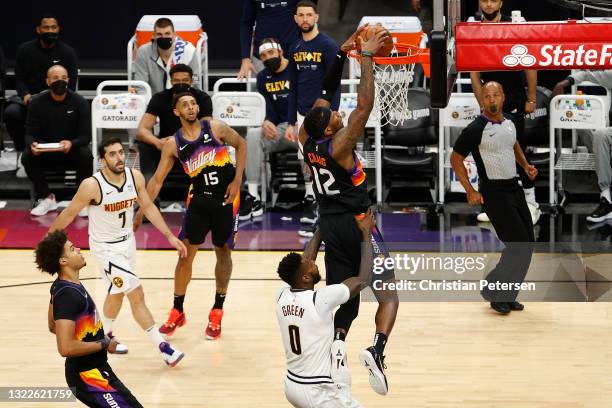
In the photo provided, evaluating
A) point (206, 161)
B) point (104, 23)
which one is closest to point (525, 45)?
point (206, 161)

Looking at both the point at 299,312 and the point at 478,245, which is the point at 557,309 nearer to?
the point at 478,245

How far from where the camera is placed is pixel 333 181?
9.11 m

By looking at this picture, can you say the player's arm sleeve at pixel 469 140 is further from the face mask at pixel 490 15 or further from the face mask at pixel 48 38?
the face mask at pixel 48 38

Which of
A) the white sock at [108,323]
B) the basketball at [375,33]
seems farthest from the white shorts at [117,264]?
the basketball at [375,33]

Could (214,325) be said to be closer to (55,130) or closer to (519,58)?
(519,58)

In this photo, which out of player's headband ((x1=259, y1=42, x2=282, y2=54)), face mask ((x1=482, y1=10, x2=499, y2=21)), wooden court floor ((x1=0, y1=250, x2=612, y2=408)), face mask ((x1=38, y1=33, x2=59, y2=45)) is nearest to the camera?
wooden court floor ((x1=0, y1=250, x2=612, y2=408))

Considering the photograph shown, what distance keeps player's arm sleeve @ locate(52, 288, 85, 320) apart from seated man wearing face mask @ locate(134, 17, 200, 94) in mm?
7553

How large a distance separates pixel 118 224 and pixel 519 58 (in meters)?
3.58

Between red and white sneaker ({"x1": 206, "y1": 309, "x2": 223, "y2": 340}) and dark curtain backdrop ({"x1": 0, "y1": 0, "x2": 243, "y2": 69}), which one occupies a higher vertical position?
dark curtain backdrop ({"x1": 0, "y1": 0, "x2": 243, "y2": 69})

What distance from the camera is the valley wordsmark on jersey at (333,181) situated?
9.02 meters

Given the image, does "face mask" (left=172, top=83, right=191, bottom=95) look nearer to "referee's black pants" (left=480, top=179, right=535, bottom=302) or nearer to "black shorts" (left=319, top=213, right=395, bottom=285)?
"referee's black pants" (left=480, top=179, right=535, bottom=302)

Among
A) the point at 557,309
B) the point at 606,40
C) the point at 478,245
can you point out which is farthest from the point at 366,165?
the point at 606,40

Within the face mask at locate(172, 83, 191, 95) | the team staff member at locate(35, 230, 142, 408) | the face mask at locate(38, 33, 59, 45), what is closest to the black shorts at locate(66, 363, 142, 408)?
the team staff member at locate(35, 230, 142, 408)

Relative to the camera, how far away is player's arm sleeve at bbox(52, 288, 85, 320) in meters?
7.83
